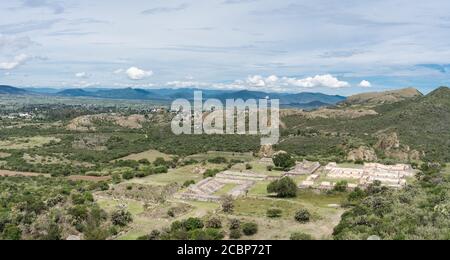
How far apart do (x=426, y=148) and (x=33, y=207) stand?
75482 mm

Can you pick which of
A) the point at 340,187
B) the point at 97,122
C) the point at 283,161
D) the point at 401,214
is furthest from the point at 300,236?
the point at 97,122

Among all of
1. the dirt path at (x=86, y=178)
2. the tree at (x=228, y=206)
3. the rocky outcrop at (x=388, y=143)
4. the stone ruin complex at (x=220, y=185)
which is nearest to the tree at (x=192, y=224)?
the tree at (x=228, y=206)

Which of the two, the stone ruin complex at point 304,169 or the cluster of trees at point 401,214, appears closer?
the cluster of trees at point 401,214

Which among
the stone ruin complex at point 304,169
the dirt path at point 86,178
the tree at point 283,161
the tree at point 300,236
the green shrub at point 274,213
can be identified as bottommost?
the dirt path at point 86,178

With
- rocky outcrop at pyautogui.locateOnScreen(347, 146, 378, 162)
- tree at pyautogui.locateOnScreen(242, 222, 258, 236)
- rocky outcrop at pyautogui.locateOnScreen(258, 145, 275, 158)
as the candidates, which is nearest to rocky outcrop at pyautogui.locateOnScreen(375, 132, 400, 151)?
rocky outcrop at pyautogui.locateOnScreen(347, 146, 378, 162)

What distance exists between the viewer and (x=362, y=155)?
8131 centimetres

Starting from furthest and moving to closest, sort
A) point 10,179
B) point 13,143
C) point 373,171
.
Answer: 1. point 13,143
2. point 10,179
3. point 373,171

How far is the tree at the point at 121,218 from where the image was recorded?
41031 mm

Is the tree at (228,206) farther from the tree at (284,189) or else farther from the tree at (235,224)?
the tree at (284,189)

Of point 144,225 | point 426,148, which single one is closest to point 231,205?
point 144,225

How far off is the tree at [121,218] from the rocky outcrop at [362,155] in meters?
48.4

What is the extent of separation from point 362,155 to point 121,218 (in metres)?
51.6
